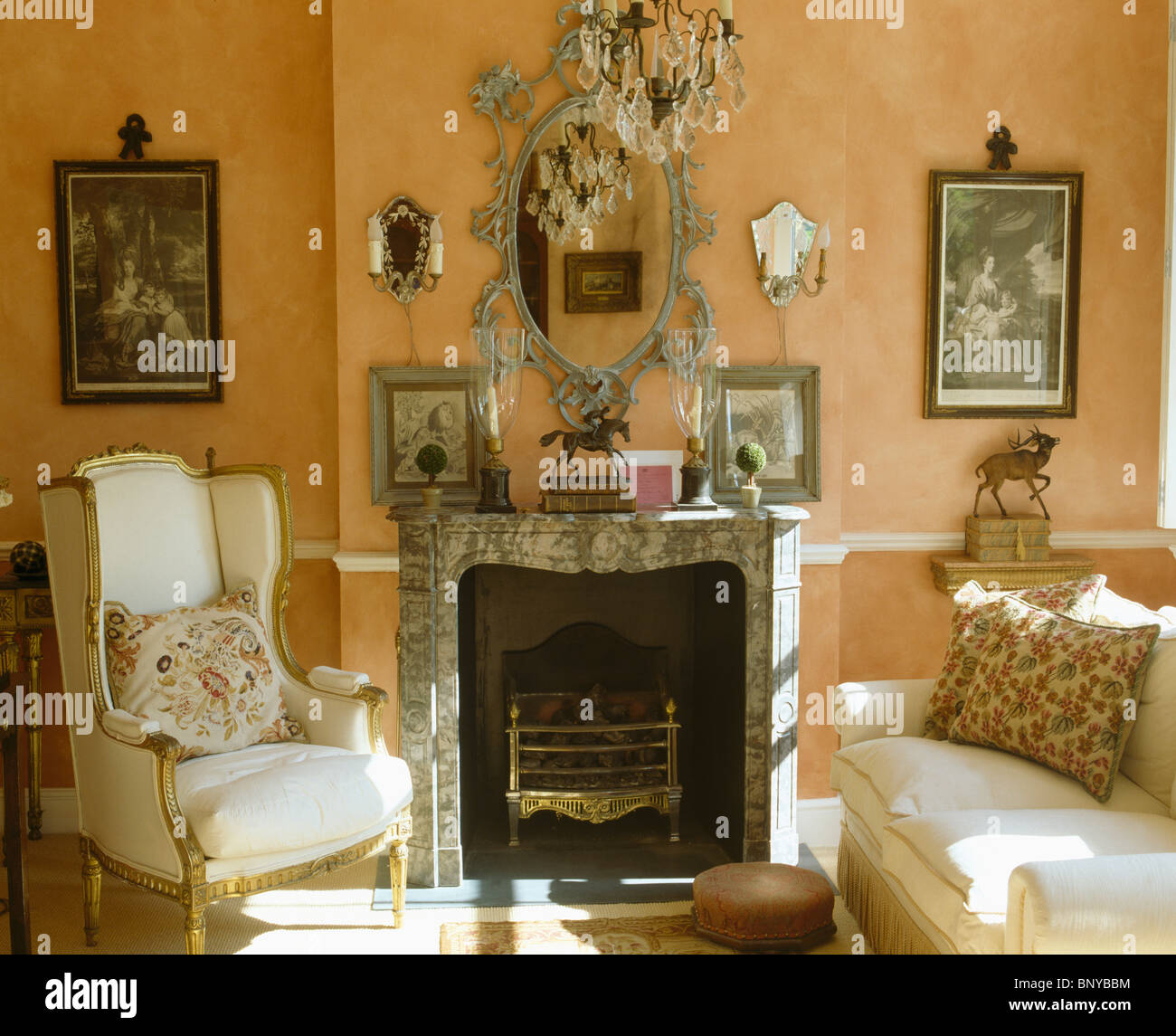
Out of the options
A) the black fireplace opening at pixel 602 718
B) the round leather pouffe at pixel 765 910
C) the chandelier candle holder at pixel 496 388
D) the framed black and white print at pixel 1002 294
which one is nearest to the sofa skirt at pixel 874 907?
the round leather pouffe at pixel 765 910

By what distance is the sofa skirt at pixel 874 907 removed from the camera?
269 cm

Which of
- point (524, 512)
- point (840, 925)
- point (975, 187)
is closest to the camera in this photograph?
point (840, 925)

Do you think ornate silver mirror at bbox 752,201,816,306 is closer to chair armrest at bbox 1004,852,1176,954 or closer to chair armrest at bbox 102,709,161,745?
chair armrest at bbox 1004,852,1176,954

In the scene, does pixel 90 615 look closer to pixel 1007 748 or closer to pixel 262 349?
pixel 262 349

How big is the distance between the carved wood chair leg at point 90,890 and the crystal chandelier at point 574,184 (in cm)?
254

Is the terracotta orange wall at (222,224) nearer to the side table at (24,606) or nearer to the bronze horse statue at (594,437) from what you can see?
the side table at (24,606)

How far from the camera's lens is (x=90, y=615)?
314 centimetres

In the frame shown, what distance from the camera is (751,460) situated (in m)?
3.76

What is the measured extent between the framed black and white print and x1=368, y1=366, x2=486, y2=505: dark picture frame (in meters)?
1.82

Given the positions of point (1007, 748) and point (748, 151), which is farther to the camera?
point (748, 151)

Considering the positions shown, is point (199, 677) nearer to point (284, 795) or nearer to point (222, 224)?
point (284, 795)

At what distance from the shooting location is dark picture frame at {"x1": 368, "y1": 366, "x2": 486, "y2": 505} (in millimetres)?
3891
